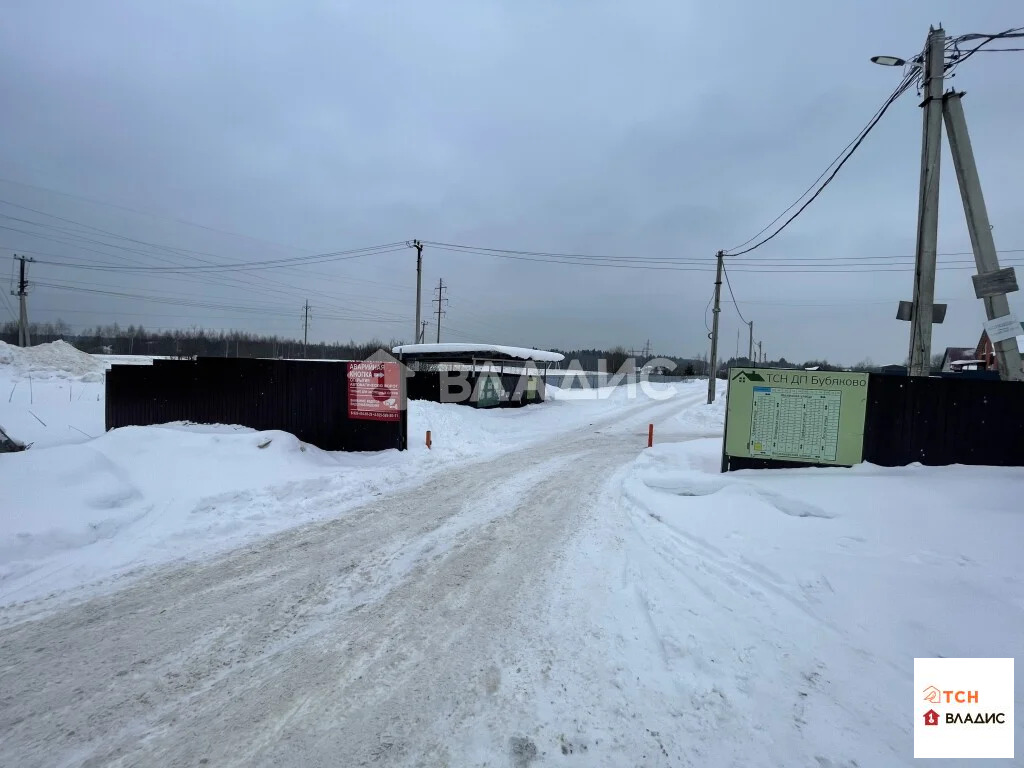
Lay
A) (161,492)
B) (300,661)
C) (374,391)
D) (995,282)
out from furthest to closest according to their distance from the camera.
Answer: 1. (374,391)
2. (995,282)
3. (161,492)
4. (300,661)

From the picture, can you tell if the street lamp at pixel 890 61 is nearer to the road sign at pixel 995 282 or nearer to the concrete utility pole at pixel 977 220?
the concrete utility pole at pixel 977 220

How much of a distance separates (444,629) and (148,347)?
71582mm

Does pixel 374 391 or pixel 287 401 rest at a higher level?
pixel 374 391

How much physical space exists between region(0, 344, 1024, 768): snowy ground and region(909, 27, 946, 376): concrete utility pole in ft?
8.46

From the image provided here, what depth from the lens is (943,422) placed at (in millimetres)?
8320

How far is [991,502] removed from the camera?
6293 mm

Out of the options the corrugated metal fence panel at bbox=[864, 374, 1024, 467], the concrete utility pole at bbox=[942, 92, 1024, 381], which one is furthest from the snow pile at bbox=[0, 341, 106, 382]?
the concrete utility pole at bbox=[942, 92, 1024, 381]

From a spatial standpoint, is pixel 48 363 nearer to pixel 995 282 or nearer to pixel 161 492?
pixel 161 492

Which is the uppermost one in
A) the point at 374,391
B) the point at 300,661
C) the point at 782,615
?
the point at 374,391

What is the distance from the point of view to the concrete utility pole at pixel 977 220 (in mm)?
8422

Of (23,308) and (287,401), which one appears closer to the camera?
(287,401)

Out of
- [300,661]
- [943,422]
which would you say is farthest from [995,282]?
[300,661]

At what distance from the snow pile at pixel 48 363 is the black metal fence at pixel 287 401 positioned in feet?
71.9

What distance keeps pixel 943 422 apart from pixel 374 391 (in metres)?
11.1
